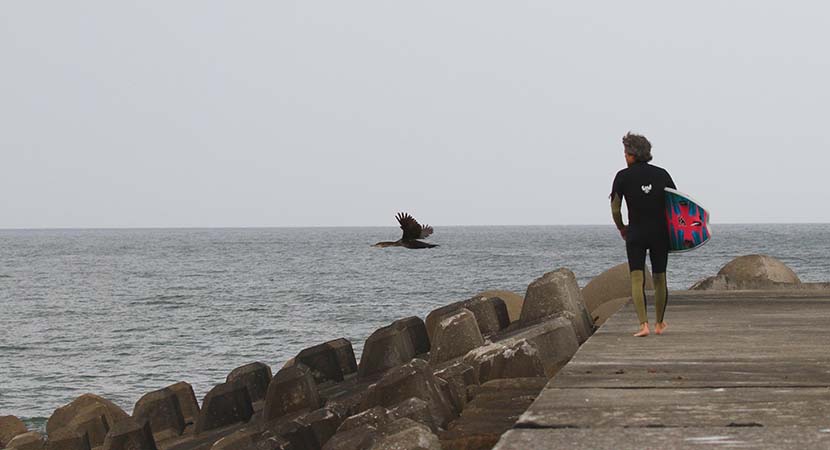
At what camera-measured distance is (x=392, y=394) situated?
6.23 metres

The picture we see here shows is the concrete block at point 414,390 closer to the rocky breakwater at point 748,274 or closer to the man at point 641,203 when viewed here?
the man at point 641,203

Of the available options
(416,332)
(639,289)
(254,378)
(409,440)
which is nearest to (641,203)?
(639,289)

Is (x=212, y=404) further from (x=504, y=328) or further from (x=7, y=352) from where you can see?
(x=7, y=352)

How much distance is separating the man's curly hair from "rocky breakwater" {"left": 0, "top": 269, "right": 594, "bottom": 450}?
1.34 m

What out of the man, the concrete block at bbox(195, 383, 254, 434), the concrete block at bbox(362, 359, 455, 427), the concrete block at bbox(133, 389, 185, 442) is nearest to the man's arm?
the man

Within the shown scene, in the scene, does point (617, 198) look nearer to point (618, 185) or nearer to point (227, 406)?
point (618, 185)

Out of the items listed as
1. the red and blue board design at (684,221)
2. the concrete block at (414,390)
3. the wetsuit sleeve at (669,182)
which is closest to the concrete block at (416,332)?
the red and blue board design at (684,221)

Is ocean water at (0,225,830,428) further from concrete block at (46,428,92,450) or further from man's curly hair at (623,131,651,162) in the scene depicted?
man's curly hair at (623,131,651,162)

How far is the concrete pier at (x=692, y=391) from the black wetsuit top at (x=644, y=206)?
62cm

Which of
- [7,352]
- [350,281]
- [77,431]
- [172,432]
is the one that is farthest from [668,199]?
[350,281]

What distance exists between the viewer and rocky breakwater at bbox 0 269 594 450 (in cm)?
554

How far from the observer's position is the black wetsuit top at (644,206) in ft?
23.7

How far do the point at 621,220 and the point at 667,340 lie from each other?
861 millimetres

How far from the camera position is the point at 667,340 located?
7.29 meters
